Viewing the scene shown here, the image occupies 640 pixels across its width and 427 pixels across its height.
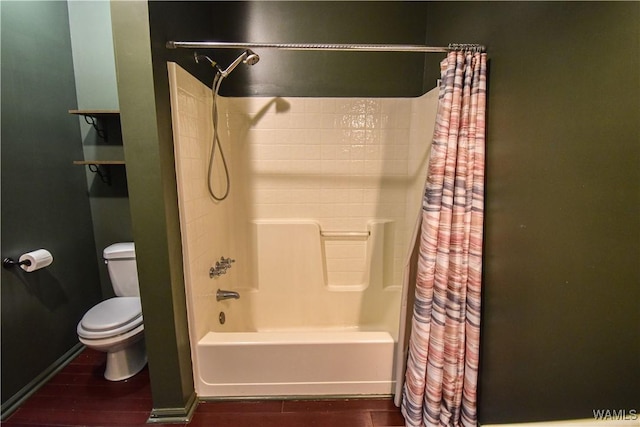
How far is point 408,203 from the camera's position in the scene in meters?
2.11

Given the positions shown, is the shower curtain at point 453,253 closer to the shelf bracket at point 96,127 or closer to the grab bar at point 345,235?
the grab bar at point 345,235

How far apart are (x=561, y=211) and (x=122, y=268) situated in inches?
93.9

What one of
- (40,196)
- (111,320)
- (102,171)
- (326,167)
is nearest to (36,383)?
(111,320)

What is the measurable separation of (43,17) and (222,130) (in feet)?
3.81

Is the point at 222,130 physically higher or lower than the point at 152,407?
higher

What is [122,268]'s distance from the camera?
6.35ft

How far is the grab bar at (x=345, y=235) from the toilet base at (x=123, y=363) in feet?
4.54

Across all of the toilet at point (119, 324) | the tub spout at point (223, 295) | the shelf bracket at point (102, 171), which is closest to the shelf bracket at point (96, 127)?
the shelf bracket at point (102, 171)

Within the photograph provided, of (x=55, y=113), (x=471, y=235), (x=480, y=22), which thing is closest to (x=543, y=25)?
(x=480, y=22)

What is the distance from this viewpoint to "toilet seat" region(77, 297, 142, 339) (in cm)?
155

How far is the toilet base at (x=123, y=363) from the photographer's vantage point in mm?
1706

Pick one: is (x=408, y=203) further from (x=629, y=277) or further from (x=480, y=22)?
(x=629, y=277)

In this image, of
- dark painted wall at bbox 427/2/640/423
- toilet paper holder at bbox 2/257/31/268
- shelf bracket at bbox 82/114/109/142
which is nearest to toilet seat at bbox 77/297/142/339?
toilet paper holder at bbox 2/257/31/268

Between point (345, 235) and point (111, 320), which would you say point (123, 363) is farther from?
point (345, 235)
